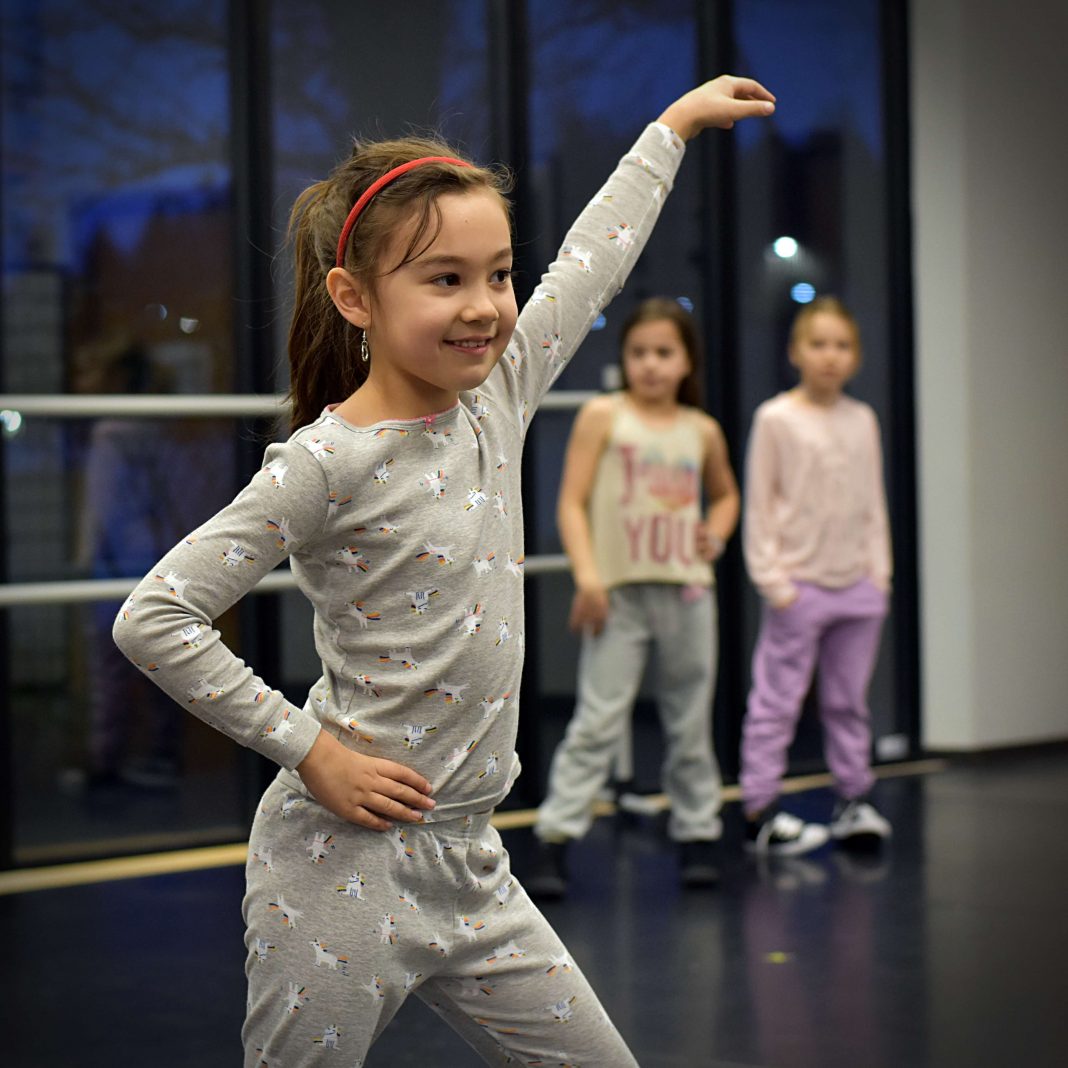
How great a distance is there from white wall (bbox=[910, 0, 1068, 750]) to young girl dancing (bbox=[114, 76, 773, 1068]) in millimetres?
3732

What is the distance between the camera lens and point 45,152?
151 inches

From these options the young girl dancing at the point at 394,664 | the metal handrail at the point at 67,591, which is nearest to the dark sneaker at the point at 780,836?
the metal handrail at the point at 67,591

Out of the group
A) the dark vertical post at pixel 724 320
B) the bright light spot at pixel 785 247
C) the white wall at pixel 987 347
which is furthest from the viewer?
the white wall at pixel 987 347

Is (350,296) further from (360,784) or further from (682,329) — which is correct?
(682,329)

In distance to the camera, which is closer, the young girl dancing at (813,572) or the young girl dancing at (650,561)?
the young girl dancing at (650,561)

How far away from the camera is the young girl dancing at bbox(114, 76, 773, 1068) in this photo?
4.74 feet

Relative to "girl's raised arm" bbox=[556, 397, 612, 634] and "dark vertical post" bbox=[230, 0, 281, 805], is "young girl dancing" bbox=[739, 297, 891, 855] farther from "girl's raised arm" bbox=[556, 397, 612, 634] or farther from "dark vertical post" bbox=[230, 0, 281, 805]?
"dark vertical post" bbox=[230, 0, 281, 805]

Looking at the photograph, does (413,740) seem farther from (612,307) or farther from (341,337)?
(612,307)

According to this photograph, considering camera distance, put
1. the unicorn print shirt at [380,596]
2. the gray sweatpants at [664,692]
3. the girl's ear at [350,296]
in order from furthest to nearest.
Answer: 1. the gray sweatpants at [664,692]
2. the girl's ear at [350,296]
3. the unicorn print shirt at [380,596]

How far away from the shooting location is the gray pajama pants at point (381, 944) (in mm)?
1490

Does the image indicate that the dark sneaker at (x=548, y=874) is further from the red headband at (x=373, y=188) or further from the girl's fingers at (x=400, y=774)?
the red headband at (x=373, y=188)

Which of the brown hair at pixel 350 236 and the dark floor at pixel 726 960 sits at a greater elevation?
the brown hair at pixel 350 236

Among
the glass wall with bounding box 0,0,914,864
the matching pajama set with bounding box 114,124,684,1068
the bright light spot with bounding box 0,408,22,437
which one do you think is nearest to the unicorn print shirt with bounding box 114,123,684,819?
the matching pajama set with bounding box 114,124,684,1068

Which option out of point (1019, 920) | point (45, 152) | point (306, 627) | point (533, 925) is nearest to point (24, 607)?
point (306, 627)
